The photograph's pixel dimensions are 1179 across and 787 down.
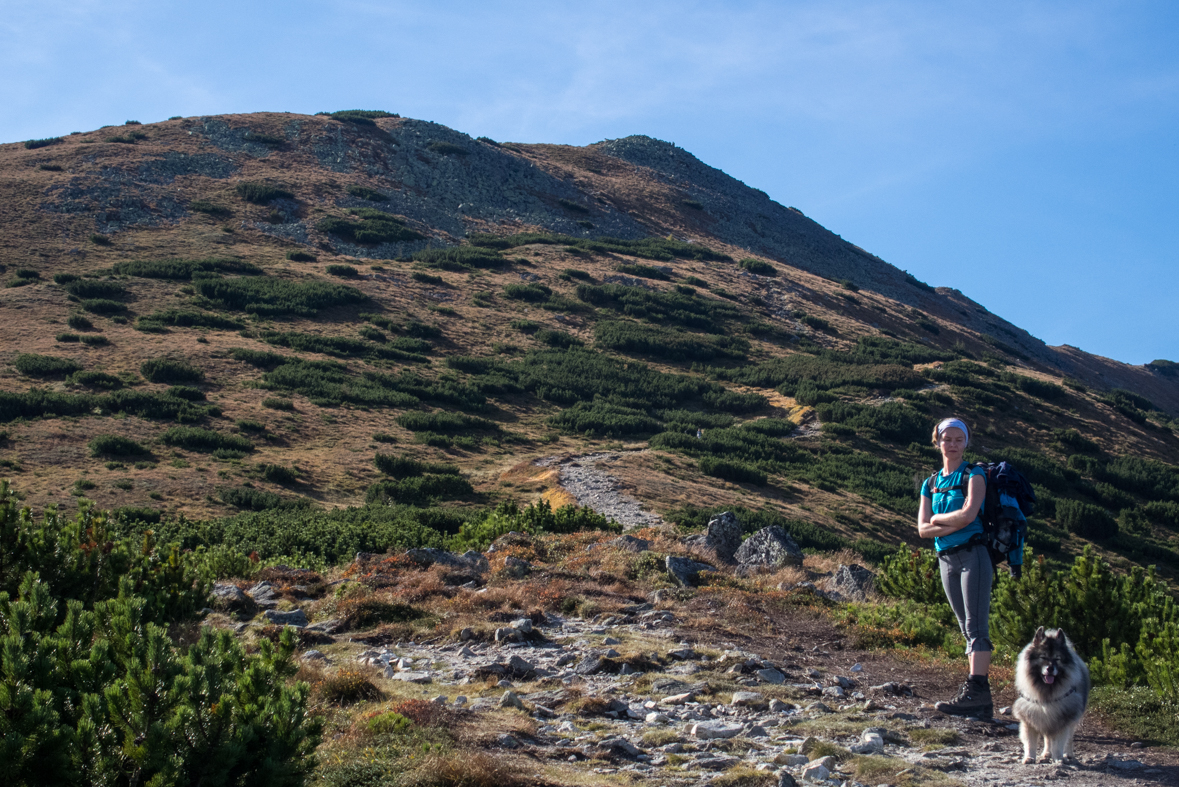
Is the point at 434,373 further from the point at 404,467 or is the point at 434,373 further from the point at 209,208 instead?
the point at 209,208

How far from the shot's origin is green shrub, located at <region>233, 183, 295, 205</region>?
1934 inches

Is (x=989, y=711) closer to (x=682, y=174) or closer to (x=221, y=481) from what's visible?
(x=221, y=481)

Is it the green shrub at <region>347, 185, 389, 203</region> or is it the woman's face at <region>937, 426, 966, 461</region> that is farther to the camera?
the green shrub at <region>347, 185, 389, 203</region>

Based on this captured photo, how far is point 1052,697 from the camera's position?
179 inches

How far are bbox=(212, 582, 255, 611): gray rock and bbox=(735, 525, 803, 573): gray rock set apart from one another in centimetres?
671

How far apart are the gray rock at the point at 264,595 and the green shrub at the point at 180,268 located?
33.4m

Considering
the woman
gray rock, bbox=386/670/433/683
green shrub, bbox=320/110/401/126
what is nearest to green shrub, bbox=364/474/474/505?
gray rock, bbox=386/670/433/683

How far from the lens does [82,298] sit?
3372 cm

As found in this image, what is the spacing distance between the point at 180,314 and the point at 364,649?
3079 centimetres

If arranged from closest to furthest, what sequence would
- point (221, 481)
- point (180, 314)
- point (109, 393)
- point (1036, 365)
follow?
point (221, 481)
point (109, 393)
point (180, 314)
point (1036, 365)

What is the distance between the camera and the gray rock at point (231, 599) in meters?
8.06

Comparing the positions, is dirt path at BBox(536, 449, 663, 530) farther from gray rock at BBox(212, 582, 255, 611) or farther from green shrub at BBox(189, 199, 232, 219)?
green shrub at BBox(189, 199, 232, 219)

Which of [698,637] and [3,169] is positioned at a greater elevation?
[3,169]

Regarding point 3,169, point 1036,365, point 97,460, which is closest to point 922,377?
point 1036,365
